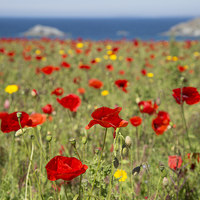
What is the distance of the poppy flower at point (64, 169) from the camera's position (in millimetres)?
823

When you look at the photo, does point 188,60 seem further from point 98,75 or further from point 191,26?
point 191,26

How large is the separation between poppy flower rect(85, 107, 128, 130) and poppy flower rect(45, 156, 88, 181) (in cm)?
16

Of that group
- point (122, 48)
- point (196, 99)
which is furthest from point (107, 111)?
point (122, 48)

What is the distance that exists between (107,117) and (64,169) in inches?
11.0

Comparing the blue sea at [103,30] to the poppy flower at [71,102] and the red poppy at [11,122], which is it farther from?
the red poppy at [11,122]

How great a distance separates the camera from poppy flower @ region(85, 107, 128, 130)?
853mm

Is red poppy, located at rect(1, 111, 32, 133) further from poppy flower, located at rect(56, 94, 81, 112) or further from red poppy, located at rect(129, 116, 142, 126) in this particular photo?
red poppy, located at rect(129, 116, 142, 126)

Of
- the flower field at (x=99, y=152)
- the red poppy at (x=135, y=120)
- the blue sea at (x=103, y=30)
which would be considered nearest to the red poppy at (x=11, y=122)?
the flower field at (x=99, y=152)

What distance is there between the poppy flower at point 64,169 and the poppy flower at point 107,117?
0.54ft

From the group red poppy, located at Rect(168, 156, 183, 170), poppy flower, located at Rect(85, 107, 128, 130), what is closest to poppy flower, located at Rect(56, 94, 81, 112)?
poppy flower, located at Rect(85, 107, 128, 130)

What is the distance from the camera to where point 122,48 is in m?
8.67

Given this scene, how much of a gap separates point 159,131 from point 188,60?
5692 millimetres

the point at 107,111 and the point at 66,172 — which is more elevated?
the point at 107,111

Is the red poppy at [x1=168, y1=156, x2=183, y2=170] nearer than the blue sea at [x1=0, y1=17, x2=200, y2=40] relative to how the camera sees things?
Yes
